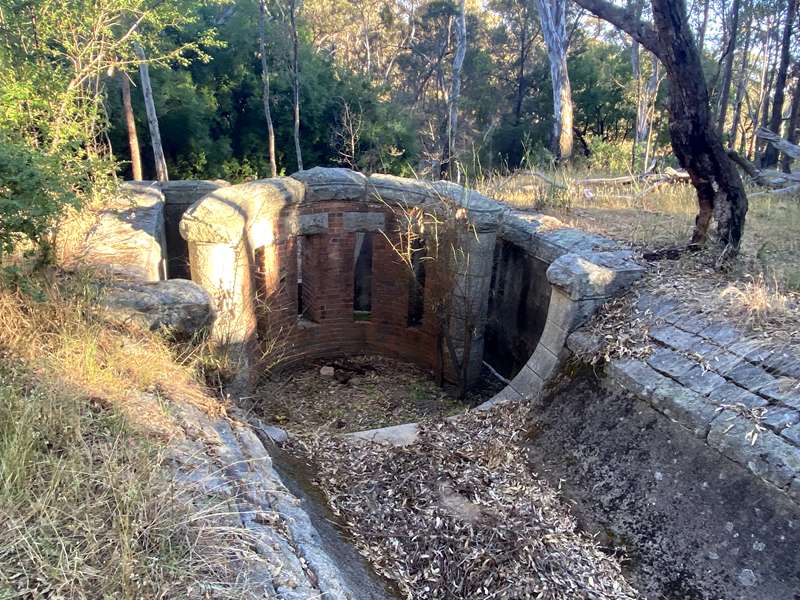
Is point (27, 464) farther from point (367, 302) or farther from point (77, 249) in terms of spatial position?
point (367, 302)

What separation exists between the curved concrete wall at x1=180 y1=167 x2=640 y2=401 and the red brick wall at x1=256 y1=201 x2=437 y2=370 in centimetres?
2

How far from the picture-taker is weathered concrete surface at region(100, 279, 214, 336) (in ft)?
15.1

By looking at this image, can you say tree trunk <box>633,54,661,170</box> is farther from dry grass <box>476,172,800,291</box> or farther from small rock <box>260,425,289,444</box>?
small rock <box>260,425,289,444</box>

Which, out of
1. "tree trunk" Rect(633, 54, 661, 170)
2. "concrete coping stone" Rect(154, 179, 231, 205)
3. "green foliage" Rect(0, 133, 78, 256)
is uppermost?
"tree trunk" Rect(633, 54, 661, 170)

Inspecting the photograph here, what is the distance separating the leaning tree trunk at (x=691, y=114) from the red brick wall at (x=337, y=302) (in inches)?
148

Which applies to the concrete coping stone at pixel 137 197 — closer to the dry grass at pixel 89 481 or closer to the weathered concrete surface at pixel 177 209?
the weathered concrete surface at pixel 177 209

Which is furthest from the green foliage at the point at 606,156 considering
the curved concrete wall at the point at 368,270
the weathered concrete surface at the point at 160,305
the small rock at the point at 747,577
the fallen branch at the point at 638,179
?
the small rock at the point at 747,577

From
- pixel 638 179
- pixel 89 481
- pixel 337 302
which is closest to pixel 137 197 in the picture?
pixel 337 302

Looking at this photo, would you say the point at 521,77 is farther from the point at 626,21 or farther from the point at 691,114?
the point at 691,114

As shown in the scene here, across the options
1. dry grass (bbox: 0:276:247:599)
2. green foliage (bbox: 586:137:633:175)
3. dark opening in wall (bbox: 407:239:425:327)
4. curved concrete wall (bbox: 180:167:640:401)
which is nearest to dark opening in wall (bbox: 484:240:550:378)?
curved concrete wall (bbox: 180:167:640:401)

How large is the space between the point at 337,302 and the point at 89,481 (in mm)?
6351

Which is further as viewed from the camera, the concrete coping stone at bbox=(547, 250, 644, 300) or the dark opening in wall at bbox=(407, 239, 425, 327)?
the dark opening in wall at bbox=(407, 239, 425, 327)

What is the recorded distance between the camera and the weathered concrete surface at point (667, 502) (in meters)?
3.71

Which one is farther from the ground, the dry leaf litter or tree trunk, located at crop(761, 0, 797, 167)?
tree trunk, located at crop(761, 0, 797, 167)
